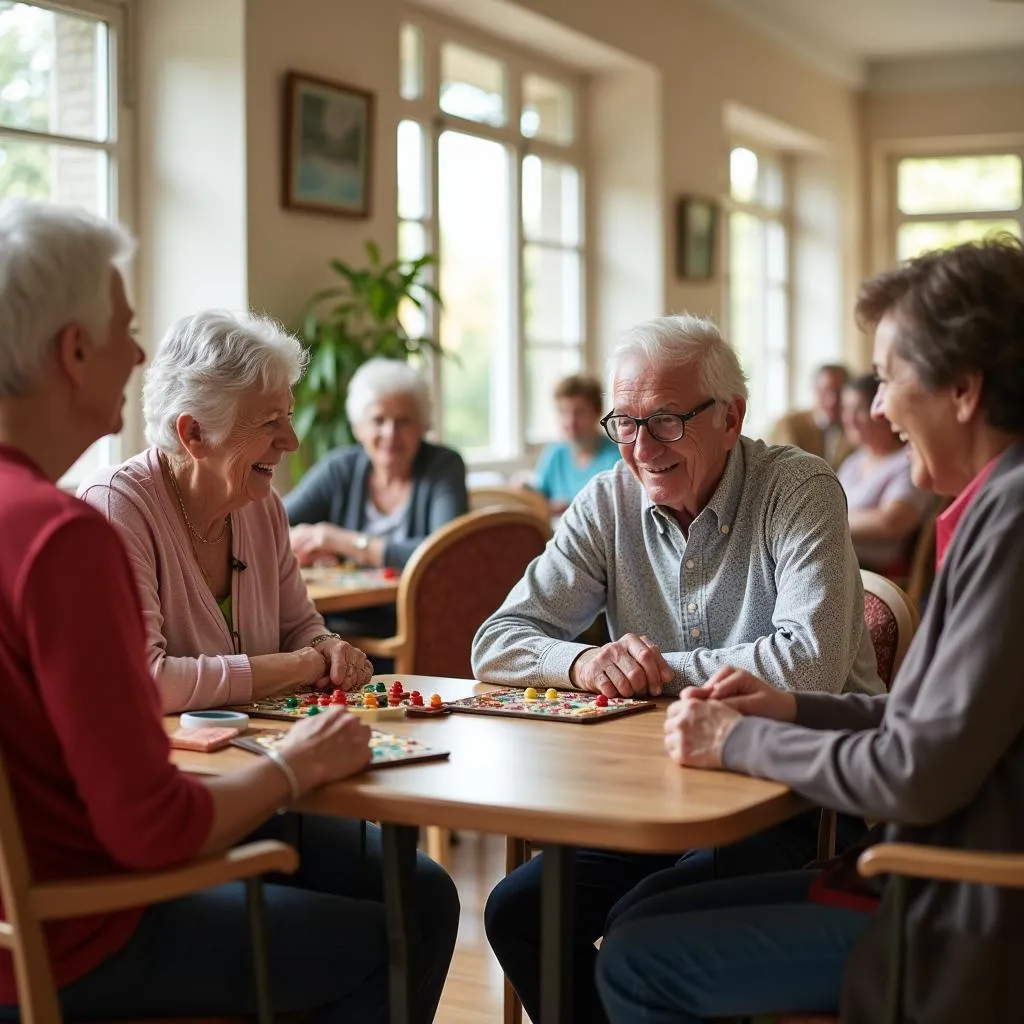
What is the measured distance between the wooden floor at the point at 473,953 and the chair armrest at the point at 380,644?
0.58 m

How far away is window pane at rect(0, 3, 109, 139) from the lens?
4.32 metres

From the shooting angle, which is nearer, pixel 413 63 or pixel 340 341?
pixel 340 341

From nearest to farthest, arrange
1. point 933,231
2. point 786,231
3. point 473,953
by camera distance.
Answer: point 473,953 < point 786,231 < point 933,231

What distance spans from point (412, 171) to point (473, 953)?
3.85m

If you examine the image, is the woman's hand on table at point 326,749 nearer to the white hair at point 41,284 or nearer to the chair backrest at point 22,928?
the chair backrest at point 22,928

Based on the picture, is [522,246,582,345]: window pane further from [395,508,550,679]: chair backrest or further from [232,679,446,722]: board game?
[232,679,446,722]: board game

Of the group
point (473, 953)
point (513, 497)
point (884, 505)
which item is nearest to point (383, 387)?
point (513, 497)

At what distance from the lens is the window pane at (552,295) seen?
7289mm

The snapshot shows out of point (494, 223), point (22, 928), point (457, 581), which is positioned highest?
point (494, 223)

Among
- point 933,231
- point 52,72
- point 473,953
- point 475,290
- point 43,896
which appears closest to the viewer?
point 43,896

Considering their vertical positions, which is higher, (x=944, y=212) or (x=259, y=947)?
(x=944, y=212)

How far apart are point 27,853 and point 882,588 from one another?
5.03 ft

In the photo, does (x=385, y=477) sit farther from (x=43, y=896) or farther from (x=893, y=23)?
(x=893, y=23)

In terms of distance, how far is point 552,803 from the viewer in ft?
5.08
